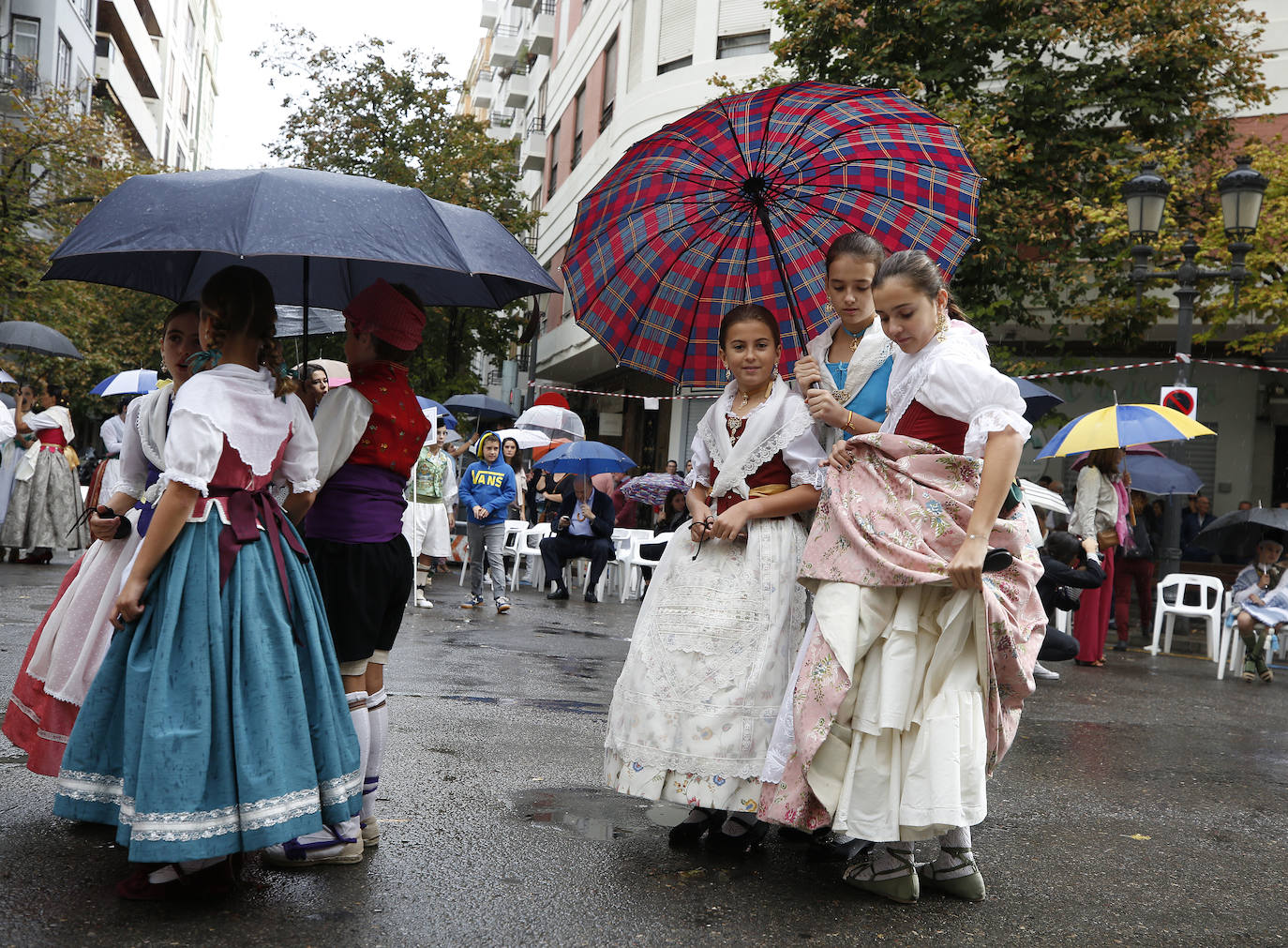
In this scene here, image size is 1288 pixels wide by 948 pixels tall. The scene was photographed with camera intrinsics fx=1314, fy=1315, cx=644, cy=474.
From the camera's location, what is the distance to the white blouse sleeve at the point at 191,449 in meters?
3.66

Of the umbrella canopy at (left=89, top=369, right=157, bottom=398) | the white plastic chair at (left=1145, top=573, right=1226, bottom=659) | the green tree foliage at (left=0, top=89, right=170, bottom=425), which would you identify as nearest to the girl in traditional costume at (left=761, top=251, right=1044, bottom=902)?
the white plastic chair at (left=1145, top=573, right=1226, bottom=659)

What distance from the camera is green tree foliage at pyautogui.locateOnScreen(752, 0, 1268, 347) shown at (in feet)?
58.6

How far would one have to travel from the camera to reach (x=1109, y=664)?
494 inches

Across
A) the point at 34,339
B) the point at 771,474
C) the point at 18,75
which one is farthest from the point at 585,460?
the point at 18,75

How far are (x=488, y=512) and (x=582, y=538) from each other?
2717mm

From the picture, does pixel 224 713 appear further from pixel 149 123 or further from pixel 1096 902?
pixel 149 123

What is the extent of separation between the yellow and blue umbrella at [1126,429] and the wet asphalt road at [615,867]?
13.5ft

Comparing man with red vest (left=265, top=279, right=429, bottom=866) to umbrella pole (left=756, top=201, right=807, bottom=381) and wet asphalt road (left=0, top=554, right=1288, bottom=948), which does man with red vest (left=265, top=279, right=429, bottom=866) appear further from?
umbrella pole (left=756, top=201, right=807, bottom=381)

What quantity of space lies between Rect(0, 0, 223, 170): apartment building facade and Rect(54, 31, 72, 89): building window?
0.02 meters

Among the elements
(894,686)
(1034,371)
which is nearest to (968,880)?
(894,686)

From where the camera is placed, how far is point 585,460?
54.9 feet

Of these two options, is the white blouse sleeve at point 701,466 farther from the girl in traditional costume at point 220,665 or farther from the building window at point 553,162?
A: the building window at point 553,162

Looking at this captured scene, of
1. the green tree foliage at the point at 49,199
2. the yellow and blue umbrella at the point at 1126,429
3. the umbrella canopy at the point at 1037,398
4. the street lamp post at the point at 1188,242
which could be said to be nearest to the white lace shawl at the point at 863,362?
the yellow and blue umbrella at the point at 1126,429

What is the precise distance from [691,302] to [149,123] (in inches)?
1933
